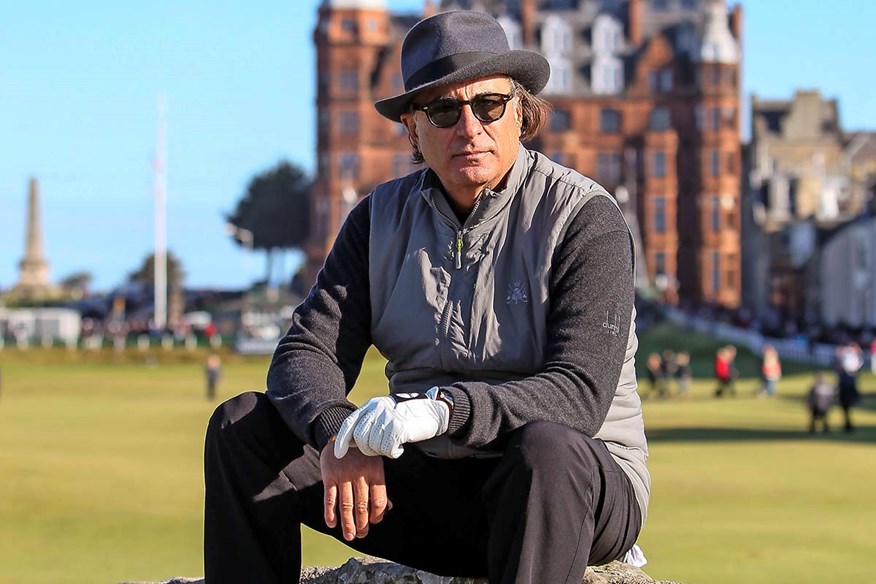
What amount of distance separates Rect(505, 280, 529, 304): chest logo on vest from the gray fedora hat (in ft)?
2.18

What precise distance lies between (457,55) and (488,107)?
21 centimetres

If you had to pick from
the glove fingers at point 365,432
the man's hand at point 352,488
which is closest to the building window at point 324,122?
the man's hand at point 352,488

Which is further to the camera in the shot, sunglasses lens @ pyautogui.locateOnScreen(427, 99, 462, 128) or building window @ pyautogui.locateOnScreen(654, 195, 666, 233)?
building window @ pyautogui.locateOnScreen(654, 195, 666, 233)

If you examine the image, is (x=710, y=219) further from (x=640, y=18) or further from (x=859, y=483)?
(x=859, y=483)

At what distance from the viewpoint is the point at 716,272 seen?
108 metres

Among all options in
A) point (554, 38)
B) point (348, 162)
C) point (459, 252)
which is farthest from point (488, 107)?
point (554, 38)

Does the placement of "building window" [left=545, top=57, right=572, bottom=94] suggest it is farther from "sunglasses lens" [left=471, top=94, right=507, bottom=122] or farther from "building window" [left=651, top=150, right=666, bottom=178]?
"sunglasses lens" [left=471, top=94, right=507, bottom=122]

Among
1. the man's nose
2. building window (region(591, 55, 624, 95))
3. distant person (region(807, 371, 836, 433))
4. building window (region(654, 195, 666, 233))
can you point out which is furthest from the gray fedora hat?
building window (region(591, 55, 624, 95))

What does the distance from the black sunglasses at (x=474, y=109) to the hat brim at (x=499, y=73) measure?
0.07 metres

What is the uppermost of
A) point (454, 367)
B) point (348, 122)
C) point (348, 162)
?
point (348, 122)

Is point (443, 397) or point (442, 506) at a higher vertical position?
point (443, 397)

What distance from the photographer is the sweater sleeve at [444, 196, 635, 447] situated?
5059mm

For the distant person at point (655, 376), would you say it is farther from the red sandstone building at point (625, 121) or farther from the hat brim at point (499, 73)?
the red sandstone building at point (625, 121)

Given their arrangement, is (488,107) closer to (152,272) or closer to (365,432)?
(365,432)
